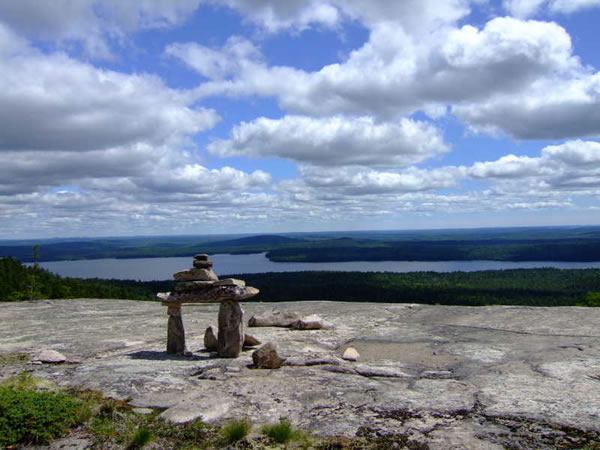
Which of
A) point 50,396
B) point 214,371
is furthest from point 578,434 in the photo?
point 50,396

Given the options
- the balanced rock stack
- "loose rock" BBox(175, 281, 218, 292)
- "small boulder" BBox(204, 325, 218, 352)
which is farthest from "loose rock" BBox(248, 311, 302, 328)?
"loose rock" BBox(175, 281, 218, 292)

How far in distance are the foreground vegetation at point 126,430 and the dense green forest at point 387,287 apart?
41631 millimetres

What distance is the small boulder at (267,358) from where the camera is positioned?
28.9ft

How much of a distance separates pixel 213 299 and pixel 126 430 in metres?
3.97

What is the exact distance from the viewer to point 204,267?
10.5m

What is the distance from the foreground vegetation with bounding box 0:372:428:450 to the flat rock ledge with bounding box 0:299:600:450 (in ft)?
0.80

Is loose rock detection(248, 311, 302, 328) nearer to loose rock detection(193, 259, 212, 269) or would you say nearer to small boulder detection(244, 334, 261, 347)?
small boulder detection(244, 334, 261, 347)

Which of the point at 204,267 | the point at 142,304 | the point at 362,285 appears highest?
the point at 204,267

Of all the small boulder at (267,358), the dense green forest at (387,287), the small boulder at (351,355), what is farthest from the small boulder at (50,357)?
the dense green forest at (387,287)

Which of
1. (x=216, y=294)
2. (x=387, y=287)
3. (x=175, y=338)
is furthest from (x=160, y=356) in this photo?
(x=387, y=287)

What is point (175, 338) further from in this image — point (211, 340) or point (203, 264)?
point (203, 264)

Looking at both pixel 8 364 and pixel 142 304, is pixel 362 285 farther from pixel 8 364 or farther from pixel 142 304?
pixel 8 364

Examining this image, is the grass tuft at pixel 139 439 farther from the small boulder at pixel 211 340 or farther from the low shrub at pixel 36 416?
the small boulder at pixel 211 340

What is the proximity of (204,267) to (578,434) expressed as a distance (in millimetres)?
7230
